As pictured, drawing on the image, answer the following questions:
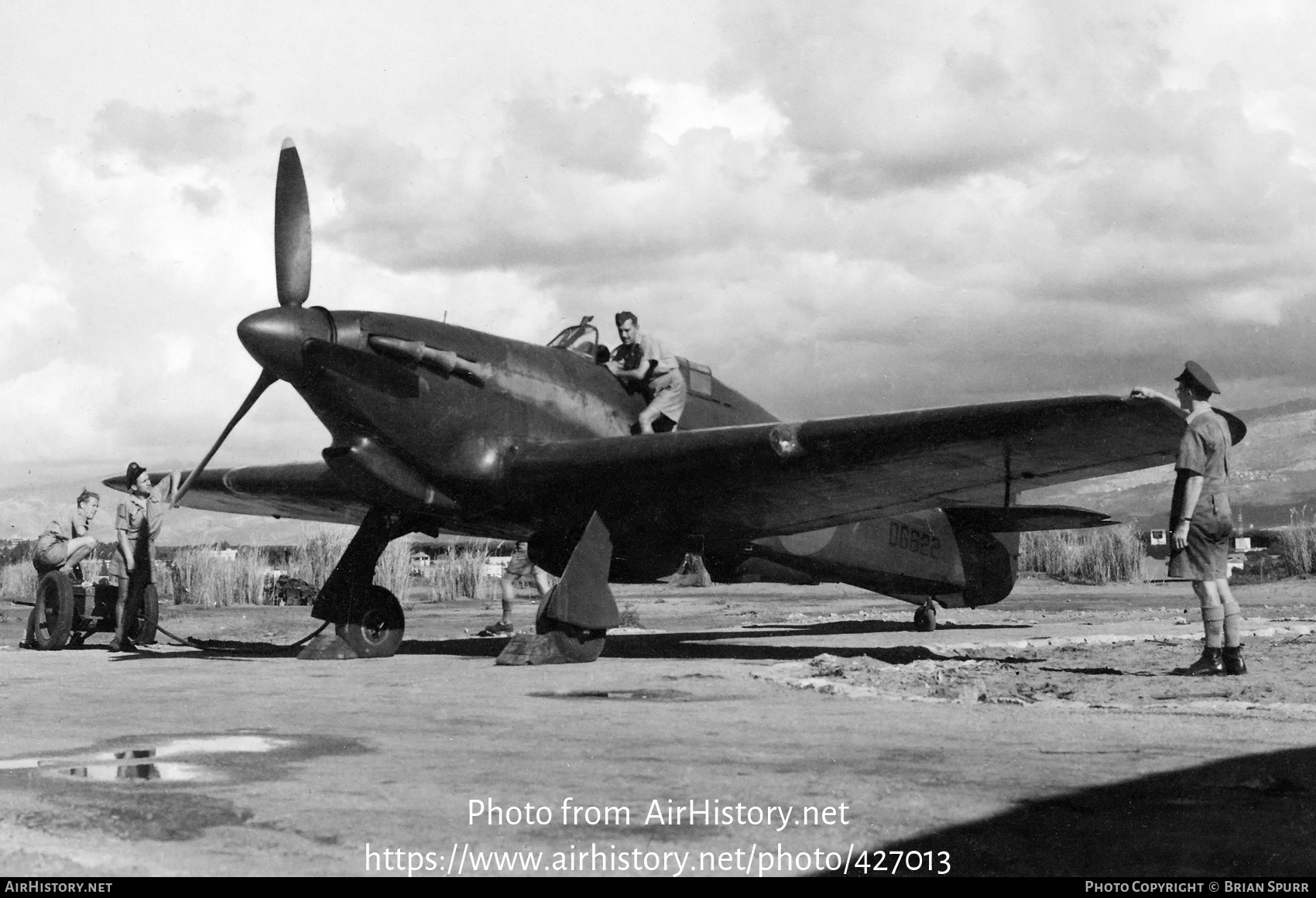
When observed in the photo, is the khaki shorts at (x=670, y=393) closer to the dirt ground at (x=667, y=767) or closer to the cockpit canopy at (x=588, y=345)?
the cockpit canopy at (x=588, y=345)

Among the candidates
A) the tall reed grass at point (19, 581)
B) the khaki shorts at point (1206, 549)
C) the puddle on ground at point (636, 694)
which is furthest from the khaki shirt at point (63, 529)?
the tall reed grass at point (19, 581)

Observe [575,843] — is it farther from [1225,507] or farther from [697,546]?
[697,546]

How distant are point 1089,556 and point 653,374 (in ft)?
90.3

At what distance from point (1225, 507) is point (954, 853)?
19.9 ft

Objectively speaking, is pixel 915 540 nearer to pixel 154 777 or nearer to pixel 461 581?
pixel 154 777

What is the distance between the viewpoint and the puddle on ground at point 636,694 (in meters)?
7.71

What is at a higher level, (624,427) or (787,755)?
(624,427)

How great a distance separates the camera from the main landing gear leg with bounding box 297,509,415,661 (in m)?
11.4

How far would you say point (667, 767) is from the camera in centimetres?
504

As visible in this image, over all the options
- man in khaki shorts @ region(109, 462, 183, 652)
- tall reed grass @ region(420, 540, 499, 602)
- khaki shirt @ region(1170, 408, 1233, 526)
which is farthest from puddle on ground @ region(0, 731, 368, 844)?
tall reed grass @ region(420, 540, 499, 602)

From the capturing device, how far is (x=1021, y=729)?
19.9 ft

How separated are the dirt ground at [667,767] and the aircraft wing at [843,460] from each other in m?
1.42

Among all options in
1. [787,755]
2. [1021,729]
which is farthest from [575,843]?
[1021,729]

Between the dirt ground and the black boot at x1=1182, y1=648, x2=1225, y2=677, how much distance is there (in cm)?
31
